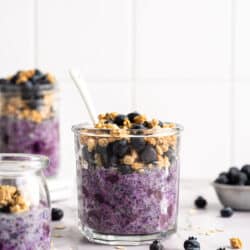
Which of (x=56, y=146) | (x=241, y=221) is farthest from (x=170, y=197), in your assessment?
(x=56, y=146)

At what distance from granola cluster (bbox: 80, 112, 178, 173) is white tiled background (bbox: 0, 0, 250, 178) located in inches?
35.5

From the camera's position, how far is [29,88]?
1.77 m

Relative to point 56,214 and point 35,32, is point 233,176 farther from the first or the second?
point 35,32

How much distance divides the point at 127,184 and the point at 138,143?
0.23 feet

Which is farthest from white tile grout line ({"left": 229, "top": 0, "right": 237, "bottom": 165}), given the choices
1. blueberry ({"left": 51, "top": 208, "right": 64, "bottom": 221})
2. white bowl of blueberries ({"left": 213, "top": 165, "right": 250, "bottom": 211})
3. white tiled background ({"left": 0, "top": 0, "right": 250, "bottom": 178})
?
blueberry ({"left": 51, "top": 208, "right": 64, "bottom": 221})

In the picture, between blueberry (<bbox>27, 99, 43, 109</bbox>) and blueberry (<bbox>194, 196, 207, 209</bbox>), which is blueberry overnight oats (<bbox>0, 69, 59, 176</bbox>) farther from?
blueberry (<bbox>194, 196, 207, 209</bbox>)

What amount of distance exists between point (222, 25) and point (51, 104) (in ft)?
2.08

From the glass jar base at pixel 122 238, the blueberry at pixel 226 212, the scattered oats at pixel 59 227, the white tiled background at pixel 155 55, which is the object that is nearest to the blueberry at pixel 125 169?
the glass jar base at pixel 122 238

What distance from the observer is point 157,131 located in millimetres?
1295

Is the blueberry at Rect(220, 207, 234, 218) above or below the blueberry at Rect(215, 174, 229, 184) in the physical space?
below

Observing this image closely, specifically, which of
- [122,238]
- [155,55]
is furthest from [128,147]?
[155,55]

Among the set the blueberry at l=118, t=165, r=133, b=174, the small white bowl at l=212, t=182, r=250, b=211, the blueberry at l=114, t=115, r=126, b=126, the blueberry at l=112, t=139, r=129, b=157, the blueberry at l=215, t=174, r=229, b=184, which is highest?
the blueberry at l=114, t=115, r=126, b=126

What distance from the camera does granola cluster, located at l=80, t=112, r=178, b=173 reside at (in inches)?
50.0

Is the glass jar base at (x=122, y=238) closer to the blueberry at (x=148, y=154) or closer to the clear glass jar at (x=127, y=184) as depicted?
the clear glass jar at (x=127, y=184)
